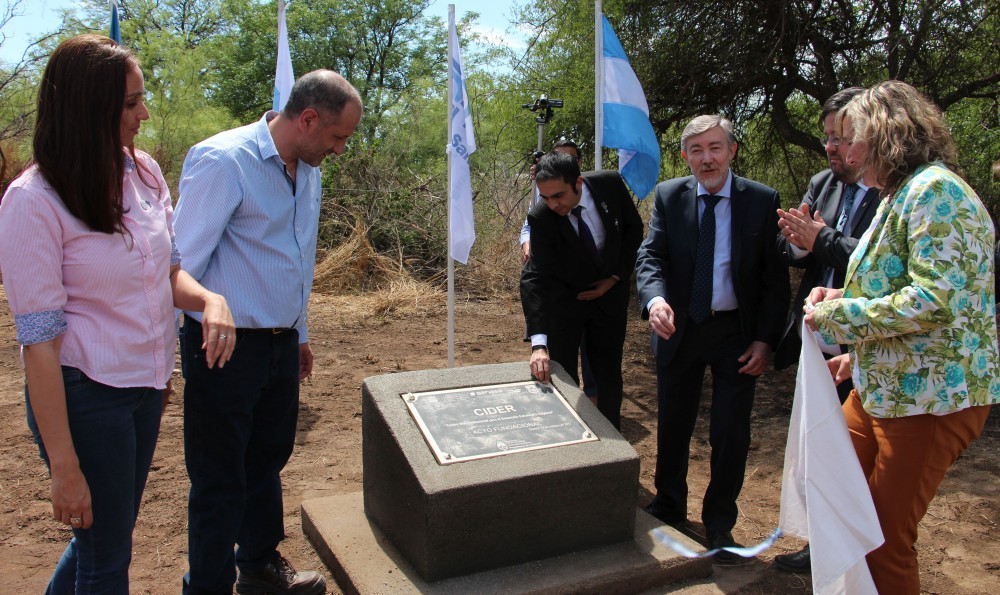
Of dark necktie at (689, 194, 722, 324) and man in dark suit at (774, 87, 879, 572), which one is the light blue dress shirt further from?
man in dark suit at (774, 87, 879, 572)

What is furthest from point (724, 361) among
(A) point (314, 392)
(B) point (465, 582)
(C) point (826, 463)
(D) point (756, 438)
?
(A) point (314, 392)

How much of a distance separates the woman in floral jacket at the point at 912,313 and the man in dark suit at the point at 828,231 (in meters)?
0.60

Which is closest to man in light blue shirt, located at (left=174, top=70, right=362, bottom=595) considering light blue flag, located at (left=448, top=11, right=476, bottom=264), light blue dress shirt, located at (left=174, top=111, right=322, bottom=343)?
light blue dress shirt, located at (left=174, top=111, right=322, bottom=343)

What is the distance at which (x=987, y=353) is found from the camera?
2.25 m

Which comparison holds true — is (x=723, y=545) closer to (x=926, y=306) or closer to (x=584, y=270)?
(x=584, y=270)

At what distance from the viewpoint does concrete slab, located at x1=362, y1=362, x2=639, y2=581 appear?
279cm

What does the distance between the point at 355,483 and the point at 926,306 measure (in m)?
3.15

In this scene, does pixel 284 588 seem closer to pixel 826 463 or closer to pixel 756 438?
pixel 826 463

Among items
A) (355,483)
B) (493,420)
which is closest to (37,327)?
(493,420)

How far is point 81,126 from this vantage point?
77.7 inches

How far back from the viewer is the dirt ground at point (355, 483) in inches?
132

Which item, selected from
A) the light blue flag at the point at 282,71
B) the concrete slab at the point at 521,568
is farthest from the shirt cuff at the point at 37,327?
the light blue flag at the point at 282,71

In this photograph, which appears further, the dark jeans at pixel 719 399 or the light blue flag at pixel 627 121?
the light blue flag at pixel 627 121

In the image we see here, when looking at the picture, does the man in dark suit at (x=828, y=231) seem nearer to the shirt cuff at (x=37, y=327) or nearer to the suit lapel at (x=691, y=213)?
the suit lapel at (x=691, y=213)
